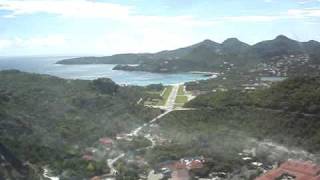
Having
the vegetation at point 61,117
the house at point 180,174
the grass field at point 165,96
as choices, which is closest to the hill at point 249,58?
the grass field at point 165,96

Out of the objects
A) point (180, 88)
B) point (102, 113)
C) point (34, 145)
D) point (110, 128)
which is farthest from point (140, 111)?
point (180, 88)

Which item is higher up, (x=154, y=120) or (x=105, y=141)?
(x=154, y=120)

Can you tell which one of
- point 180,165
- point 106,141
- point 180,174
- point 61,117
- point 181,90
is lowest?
point 180,174

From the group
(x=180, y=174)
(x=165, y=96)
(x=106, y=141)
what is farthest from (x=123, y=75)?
(x=180, y=174)

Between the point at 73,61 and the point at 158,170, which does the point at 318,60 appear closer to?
the point at 158,170

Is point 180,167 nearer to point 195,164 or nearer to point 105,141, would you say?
point 195,164

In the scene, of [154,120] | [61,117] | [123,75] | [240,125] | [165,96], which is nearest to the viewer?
[240,125]

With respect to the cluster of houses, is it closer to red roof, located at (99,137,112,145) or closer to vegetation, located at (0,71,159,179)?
vegetation, located at (0,71,159,179)

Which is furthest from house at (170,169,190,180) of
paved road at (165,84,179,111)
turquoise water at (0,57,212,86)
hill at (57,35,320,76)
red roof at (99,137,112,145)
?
turquoise water at (0,57,212,86)
